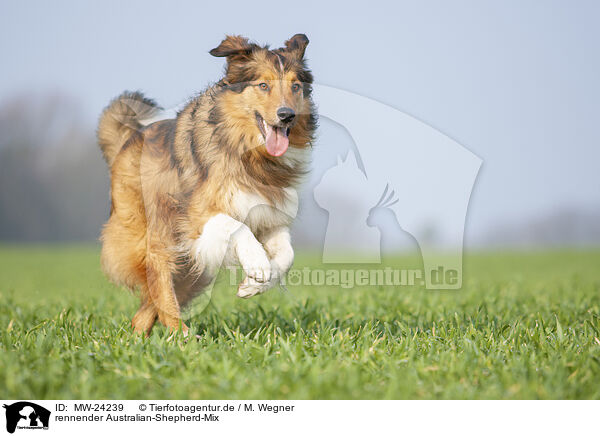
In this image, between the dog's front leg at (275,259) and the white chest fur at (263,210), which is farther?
the white chest fur at (263,210)

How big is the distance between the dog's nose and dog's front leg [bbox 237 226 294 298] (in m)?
0.81

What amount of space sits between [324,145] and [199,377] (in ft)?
6.59

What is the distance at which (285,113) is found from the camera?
11.4 ft

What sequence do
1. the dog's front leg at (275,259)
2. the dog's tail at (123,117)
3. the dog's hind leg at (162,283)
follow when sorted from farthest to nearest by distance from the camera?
the dog's tail at (123,117)
the dog's hind leg at (162,283)
the dog's front leg at (275,259)

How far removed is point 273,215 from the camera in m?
3.80

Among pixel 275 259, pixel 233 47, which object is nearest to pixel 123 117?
pixel 233 47

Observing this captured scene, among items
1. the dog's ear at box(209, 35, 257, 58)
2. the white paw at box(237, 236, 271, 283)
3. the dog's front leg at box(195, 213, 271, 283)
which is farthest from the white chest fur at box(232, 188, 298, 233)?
the dog's ear at box(209, 35, 257, 58)

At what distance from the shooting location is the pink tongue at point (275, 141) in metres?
3.64

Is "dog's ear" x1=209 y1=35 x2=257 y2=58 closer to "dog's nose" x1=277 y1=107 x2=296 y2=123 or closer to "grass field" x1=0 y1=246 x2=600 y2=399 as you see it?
"dog's nose" x1=277 y1=107 x2=296 y2=123

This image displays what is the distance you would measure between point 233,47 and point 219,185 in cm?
96

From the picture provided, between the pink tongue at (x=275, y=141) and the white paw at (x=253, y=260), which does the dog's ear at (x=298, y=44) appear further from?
the white paw at (x=253, y=260)

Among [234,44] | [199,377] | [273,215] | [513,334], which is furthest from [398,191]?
[199,377]

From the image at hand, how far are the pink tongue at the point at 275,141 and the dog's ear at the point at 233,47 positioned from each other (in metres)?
Result: 0.56
